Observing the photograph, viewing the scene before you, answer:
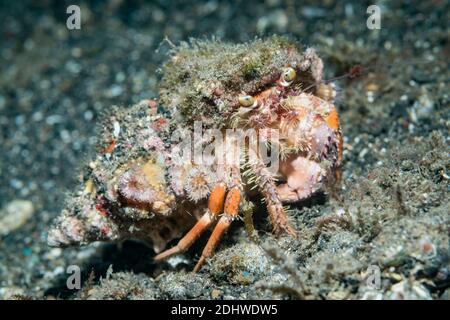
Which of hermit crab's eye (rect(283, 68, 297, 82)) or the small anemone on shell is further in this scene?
hermit crab's eye (rect(283, 68, 297, 82))

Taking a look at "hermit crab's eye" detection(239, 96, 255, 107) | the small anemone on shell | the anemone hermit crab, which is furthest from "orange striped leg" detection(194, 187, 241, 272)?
"hermit crab's eye" detection(239, 96, 255, 107)

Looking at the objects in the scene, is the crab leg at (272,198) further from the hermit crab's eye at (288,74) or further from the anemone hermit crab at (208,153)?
the hermit crab's eye at (288,74)

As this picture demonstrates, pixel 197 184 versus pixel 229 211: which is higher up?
pixel 197 184

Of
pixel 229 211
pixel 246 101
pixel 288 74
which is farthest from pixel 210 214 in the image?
pixel 288 74

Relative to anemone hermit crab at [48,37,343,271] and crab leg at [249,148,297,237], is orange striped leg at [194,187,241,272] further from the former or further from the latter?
crab leg at [249,148,297,237]

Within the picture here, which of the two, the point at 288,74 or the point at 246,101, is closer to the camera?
the point at 246,101

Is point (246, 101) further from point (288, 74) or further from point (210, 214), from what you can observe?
point (210, 214)

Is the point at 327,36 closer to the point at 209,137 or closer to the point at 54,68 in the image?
the point at 209,137

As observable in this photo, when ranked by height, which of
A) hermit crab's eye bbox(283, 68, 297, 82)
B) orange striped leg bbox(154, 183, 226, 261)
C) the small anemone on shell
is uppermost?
hermit crab's eye bbox(283, 68, 297, 82)

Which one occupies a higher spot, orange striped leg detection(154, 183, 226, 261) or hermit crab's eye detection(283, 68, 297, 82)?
hermit crab's eye detection(283, 68, 297, 82)
